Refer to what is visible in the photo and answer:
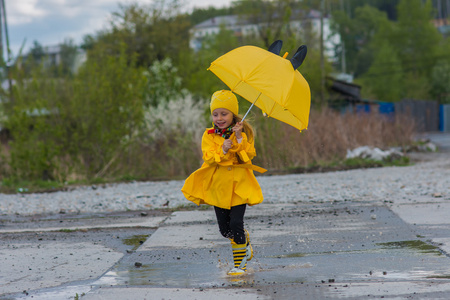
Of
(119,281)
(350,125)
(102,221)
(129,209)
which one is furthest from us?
(350,125)

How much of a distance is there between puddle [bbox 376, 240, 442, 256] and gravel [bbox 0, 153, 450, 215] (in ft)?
10.3

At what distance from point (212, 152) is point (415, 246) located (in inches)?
88.1

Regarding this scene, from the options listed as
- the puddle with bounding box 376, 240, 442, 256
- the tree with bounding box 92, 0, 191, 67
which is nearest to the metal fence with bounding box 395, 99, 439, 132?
the tree with bounding box 92, 0, 191, 67

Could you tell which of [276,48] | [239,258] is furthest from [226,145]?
[276,48]

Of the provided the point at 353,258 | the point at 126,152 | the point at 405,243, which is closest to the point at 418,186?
the point at 405,243

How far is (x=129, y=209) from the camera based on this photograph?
380 inches

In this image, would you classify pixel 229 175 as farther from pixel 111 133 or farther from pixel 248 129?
pixel 111 133

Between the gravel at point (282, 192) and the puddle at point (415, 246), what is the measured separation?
3133mm

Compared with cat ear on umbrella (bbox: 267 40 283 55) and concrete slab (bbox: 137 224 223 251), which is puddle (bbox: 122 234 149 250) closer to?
concrete slab (bbox: 137 224 223 251)

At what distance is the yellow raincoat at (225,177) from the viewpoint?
4.98 m

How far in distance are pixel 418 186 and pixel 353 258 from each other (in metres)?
5.90

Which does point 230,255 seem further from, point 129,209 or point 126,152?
point 126,152

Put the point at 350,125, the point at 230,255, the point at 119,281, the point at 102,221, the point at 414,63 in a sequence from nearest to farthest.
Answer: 1. the point at 119,281
2. the point at 230,255
3. the point at 102,221
4. the point at 350,125
5. the point at 414,63

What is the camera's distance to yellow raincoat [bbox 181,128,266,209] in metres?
4.98
